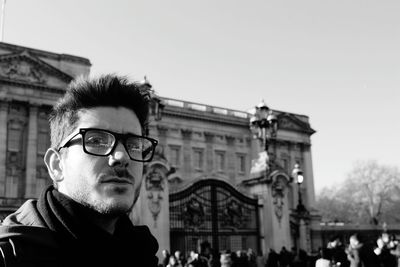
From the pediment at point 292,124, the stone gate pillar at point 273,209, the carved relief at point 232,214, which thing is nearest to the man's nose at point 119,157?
the carved relief at point 232,214

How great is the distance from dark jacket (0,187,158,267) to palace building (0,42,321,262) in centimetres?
1146

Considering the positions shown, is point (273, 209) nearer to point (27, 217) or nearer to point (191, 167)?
point (27, 217)

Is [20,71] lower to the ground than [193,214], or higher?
higher

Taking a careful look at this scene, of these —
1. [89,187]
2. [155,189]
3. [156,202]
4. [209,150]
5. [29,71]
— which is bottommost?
[89,187]

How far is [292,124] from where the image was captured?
54250 millimetres

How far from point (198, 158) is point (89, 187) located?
154 ft

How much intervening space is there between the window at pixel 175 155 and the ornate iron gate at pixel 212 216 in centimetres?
2929

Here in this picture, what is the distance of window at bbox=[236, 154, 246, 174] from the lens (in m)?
51.0

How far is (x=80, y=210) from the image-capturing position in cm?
177

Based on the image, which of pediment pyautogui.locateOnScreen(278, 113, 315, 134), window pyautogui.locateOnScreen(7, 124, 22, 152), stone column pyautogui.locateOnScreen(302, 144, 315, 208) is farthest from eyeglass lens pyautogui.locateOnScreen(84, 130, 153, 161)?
stone column pyautogui.locateOnScreen(302, 144, 315, 208)

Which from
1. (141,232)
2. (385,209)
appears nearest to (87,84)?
(141,232)

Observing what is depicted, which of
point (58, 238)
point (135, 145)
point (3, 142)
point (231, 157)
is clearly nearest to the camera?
point (58, 238)

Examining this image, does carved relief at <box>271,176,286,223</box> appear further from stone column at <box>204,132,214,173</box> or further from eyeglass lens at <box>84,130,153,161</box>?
stone column at <box>204,132,214,173</box>

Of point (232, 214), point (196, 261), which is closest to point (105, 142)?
point (196, 261)
